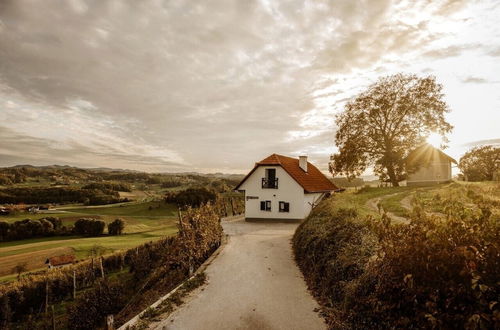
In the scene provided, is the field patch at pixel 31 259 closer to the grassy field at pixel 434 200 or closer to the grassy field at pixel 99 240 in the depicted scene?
the grassy field at pixel 99 240

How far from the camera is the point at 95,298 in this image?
14484 mm

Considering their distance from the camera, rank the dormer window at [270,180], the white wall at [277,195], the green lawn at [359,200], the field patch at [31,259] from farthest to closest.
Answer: the field patch at [31,259], the dormer window at [270,180], the white wall at [277,195], the green lawn at [359,200]

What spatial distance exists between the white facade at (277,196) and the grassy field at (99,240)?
10.6m

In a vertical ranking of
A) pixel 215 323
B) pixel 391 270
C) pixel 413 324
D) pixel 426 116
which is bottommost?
pixel 215 323

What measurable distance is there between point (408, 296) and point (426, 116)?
28.4m

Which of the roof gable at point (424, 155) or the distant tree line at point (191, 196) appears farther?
the distant tree line at point (191, 196)

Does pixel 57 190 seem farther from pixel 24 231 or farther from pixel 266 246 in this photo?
pixel 266 246

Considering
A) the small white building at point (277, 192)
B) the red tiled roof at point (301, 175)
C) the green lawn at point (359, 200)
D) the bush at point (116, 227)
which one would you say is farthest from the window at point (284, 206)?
the bush at point (116, 227)

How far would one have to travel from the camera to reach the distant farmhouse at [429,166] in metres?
31.0

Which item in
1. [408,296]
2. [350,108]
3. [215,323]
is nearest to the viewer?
[408,296]

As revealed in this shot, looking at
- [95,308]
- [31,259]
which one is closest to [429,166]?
[95,308]

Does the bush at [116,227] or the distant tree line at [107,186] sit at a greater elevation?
the distant tree line at [107,186]

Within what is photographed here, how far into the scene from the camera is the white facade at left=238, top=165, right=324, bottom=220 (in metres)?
27.0

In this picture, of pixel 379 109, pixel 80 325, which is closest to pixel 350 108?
pixel 379 109
